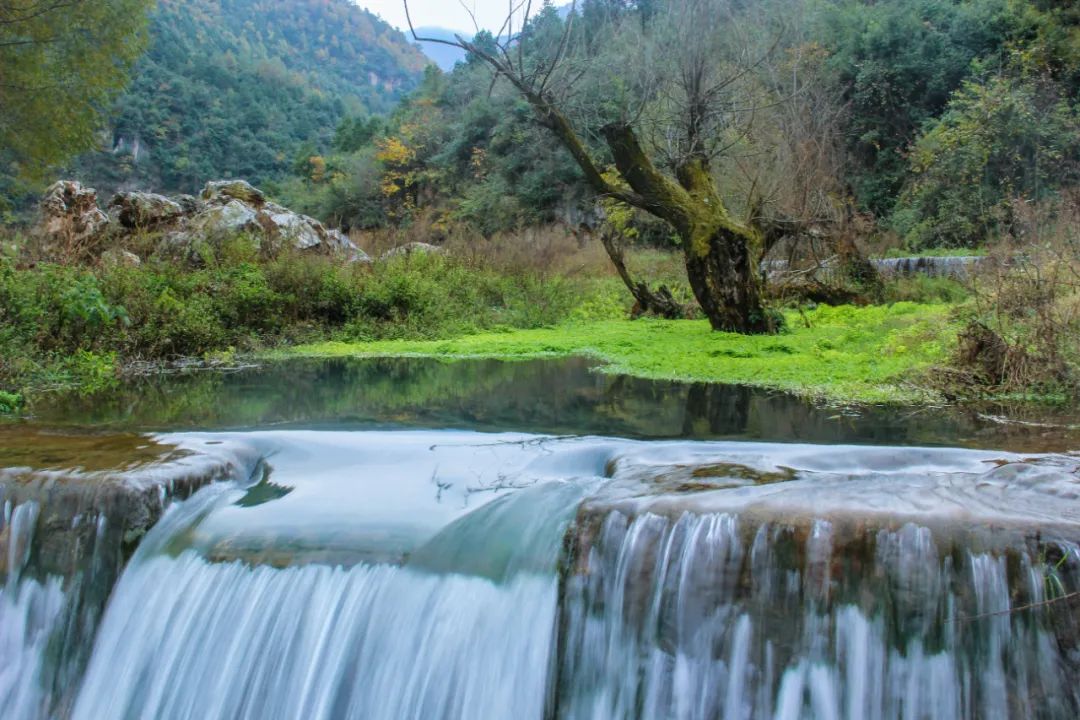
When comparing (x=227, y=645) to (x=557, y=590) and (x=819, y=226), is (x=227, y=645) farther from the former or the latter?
(x=819, y=226)

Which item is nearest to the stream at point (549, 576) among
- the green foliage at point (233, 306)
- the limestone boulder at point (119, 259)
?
the green foliage at point (233, 306)

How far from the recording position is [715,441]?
544 centimetres

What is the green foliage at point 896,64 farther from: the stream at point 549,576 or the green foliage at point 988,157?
the stream at point 549,576

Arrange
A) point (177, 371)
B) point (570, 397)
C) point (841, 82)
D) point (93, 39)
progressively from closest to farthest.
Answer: point (570, 397), point (177, 371), point (93, 39), point (841, 82)

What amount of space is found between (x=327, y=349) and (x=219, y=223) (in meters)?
A: 4.62

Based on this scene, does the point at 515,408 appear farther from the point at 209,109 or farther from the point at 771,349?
the point at 209,109

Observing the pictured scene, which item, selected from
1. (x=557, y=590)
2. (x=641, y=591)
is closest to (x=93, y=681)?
(x=557, y=590)

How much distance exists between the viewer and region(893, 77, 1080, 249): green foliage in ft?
68.6

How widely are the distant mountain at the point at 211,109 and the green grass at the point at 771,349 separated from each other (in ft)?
88.5

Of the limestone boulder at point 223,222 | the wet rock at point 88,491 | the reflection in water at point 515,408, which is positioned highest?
the limestone boulder at point 223,222

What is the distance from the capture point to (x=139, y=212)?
1555 cm

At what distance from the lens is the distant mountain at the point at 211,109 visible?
161ft

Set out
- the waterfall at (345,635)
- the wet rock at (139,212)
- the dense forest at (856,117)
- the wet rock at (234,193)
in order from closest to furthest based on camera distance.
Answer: the waterfall at (345,635) → the dense forest at (856,117) → the wet rock at (139,212) → the wet rock at (234,193)

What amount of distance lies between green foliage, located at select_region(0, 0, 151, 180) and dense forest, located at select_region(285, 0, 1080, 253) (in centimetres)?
861
